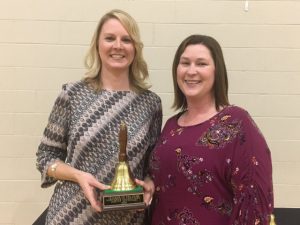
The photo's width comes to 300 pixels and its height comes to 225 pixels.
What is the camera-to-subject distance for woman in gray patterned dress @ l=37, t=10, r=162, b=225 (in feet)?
4.54

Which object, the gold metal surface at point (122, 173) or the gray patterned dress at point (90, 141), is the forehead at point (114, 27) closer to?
the gray patterned dress at point (90, 141)

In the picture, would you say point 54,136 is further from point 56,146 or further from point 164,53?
point 164,53

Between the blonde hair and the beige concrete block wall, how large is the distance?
51cm

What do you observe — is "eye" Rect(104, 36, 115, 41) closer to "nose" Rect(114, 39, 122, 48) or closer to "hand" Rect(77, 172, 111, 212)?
"nose" Rect(114, 39, 122, 48)

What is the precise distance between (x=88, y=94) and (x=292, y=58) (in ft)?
4.38

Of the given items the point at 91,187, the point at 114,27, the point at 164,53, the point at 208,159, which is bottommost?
the point at 91,187

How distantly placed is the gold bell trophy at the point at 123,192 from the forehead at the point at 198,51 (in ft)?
1.41

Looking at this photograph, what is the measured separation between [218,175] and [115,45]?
69 cm

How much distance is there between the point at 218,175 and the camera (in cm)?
125

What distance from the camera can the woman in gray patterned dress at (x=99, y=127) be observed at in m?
1.38

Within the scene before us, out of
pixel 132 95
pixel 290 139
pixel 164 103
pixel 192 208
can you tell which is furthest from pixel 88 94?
pixel 290 139

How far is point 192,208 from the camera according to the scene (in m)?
1.27

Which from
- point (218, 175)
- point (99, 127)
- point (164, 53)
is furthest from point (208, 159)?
point (164, 53)

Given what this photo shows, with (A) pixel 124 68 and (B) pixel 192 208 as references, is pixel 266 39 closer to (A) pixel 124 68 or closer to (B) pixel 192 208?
(A) pixel 124 68
